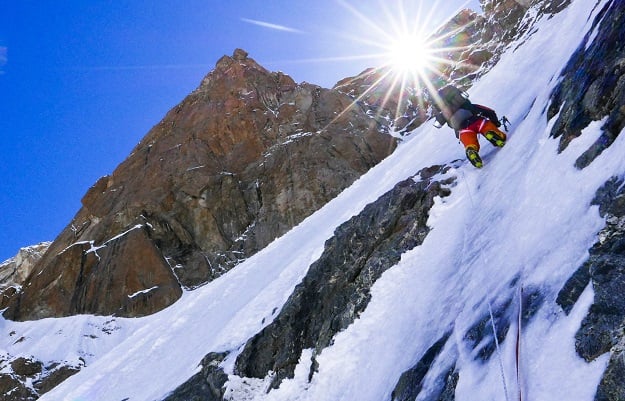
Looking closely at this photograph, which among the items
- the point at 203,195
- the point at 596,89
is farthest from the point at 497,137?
the point at 203,195

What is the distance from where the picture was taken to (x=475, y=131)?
39.6 feet

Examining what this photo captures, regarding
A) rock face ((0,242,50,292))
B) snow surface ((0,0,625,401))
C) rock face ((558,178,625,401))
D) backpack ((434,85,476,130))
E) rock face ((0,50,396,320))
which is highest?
rock face ((0,242,50,292))

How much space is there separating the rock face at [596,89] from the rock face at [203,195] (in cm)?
3892

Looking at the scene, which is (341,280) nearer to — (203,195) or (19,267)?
(203,195)

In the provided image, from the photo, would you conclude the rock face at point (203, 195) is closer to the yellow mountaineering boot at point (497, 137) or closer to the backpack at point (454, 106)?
the backpack at point (454, 106)

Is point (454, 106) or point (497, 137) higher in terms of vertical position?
point (454, 106)

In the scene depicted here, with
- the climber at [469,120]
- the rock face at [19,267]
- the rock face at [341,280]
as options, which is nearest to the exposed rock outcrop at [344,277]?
the rock face at [341,280]

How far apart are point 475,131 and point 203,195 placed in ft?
147

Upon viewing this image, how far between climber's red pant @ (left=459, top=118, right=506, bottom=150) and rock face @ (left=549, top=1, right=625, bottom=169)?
195cm

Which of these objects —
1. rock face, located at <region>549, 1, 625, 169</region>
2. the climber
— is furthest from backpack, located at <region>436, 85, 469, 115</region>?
rock face, located at <region>549, 1, 625, 169</region>

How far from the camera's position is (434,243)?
10680 mm

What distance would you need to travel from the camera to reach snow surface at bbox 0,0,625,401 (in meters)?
5.21

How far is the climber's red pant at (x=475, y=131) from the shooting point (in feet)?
39.0

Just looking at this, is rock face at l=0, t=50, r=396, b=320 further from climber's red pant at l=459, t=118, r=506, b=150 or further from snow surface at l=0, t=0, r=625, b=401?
climber's red pant at l=459, t=118, r=506, b=150
